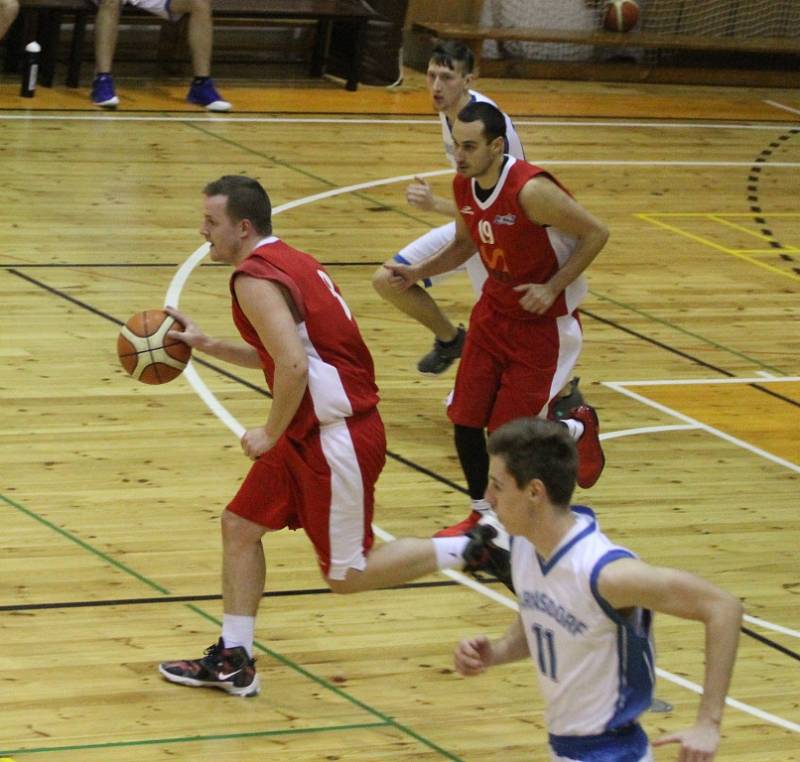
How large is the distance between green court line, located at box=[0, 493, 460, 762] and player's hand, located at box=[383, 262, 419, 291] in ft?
5.72

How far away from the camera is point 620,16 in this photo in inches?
641

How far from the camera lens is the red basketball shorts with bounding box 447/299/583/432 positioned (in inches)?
242

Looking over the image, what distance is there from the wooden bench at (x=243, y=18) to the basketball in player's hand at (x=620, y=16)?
2.82 m

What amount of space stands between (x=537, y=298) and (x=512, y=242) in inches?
9.1

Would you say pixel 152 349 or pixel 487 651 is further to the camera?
pixel 152 349

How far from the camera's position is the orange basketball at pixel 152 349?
17.6 ft

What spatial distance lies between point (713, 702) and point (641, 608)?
373mm

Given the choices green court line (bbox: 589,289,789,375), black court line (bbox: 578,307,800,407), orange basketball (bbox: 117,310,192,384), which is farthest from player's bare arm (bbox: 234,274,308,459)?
green court line (bbox: 589,289,789,375)

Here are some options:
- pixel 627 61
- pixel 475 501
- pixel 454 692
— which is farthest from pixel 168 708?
pixel 627 61

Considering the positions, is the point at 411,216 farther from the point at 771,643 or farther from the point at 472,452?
the point at 771,643

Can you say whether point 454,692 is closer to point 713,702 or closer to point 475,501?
point 475,501

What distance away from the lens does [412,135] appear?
13398 mm

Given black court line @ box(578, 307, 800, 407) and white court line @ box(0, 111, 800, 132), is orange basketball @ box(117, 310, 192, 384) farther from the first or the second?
white court line @ box(0, 111, 800, 132)

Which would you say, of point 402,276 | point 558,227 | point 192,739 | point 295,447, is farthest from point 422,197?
point 192,739
